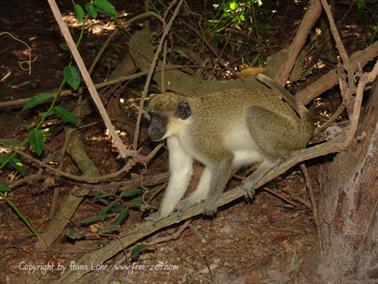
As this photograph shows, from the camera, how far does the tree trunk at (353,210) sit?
4.52 m

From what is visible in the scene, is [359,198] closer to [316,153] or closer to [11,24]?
[316,153]

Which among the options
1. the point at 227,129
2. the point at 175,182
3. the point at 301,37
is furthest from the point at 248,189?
the point at 301,37

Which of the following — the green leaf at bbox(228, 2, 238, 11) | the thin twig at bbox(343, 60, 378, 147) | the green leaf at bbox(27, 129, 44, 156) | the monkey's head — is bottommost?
the green leaf at bbox(27, 129, 44, 156)

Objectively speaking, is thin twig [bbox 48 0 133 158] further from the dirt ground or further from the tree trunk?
the dirt ground

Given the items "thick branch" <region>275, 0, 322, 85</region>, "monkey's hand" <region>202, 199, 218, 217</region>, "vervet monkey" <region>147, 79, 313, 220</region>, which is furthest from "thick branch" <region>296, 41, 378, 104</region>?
"monkey's hand" <region>202, 199, 218, 217</region>

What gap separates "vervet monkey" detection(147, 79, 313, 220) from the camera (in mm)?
4805

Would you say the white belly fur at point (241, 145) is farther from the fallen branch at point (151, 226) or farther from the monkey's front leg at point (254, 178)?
the fallen branch at point (151, 226)

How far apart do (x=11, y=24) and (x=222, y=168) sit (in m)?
6.51

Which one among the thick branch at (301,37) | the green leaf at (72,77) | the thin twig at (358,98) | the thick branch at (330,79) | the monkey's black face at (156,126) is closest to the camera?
the thin twig at (358,98)

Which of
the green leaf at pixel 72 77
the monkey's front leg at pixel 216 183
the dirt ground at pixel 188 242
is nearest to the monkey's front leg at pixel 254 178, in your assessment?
the monkey's front leg at pixel 216 183

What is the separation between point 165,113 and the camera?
15.5ft

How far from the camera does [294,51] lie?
17.8 feet

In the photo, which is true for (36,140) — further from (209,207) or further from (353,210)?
(353,210)

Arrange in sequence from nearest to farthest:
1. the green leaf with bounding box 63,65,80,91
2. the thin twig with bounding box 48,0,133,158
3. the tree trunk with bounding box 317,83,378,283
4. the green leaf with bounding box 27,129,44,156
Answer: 1. the thin twig with bounding box 48,0,133,158
2. the green leaf with bounding box 63,65,80,91
3. the green leaf with bounding box 27,129,44,156
4. the tree trunk with bounding box 317,83,378,283
